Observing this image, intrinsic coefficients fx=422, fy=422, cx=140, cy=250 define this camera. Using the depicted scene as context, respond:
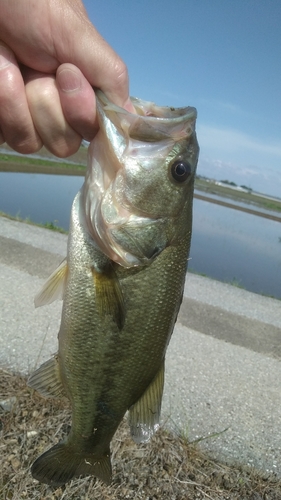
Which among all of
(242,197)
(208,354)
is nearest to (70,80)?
(208,354)

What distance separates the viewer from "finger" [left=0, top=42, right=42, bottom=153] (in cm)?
173

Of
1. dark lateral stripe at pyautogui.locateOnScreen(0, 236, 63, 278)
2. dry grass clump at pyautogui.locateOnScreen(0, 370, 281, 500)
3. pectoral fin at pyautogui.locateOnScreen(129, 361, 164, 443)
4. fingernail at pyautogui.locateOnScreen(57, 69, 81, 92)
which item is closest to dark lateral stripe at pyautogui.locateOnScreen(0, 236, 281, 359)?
dark lateral stripe at pyautogui.locateOnScreen(0, 236, 63, 278)

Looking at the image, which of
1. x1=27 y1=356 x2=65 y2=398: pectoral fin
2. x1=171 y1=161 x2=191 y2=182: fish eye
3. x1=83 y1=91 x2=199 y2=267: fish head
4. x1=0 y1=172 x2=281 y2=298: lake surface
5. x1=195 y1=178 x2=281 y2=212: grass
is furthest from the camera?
x1=195 y1=178 x2=281 y2=212: grass

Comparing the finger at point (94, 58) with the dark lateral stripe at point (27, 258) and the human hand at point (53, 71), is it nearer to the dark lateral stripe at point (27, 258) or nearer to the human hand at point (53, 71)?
the human hand at point (53, 71)

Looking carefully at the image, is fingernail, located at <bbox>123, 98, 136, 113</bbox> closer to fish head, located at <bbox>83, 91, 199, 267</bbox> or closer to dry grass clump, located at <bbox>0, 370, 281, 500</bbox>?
fish head, located at <bbox>83, 91, 199, 267</bbox>

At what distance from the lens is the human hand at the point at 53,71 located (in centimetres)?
165

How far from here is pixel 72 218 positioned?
1.89m

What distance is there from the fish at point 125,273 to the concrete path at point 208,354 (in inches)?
64.6

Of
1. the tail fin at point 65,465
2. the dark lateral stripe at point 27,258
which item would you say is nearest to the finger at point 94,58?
the tail fin at point 65,465

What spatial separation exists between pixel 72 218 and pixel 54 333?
2.89 meters

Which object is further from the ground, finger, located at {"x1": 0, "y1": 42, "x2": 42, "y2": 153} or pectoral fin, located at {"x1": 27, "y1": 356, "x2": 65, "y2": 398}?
finger, located at {"x1": 0, "y1": 42, "x2": 42, "y2": 153}

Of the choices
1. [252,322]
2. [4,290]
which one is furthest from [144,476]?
[252,322]

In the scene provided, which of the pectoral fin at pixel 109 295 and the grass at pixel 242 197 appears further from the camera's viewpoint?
the grass at pixel 242 197

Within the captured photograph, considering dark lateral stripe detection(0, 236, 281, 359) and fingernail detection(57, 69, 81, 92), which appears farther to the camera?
dark lateral stripe detection(0, 236, 281, 359)
